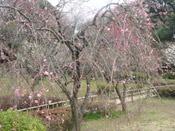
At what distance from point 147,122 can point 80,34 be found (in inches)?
172

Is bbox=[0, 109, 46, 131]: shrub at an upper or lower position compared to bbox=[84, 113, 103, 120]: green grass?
upper

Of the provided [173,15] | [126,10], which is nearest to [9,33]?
[126,10]

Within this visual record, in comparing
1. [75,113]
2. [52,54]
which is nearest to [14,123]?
[52,54]

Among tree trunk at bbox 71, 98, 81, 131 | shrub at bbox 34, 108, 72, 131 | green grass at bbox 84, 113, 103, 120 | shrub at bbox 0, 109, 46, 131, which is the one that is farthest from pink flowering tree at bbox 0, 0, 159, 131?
green grass at bbox 84, 113, 103, 120

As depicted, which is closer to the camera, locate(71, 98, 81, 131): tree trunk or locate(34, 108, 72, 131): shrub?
locate(71, 98, 81, 131): tree trunk

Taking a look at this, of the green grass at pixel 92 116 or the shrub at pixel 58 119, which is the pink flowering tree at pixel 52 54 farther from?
the green grass at pixel 92 116

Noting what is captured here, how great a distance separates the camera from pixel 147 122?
6676 millimetres

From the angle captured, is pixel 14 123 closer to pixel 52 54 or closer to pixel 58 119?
pixel 52 54

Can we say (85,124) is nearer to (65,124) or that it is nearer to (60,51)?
(65,124)

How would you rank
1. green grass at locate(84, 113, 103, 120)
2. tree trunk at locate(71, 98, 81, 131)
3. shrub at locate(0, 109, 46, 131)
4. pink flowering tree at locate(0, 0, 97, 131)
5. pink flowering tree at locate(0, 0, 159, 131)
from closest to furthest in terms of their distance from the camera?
1. pink flowering tree at locate(0, 0, 159, 131)
2. pink flowering tree at locate(0, 0, 97, 131)
3. shrub at locate(0, 109, 46, 131)
4. tree trunk at locate(71, 98, 81, 131)
5. green grass at locate(84, 113, 103, 120)

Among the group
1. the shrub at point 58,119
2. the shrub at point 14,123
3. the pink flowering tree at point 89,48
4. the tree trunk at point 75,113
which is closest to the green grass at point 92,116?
the shrub at point 58,119

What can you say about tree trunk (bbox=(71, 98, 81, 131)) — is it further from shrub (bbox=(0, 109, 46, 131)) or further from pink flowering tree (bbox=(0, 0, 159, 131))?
shrub (bbox=(0, 109, 46, 131))

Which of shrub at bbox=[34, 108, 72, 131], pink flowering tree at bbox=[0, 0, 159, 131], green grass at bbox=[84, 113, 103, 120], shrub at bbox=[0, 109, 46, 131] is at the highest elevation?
pink flowering tree at bbox=[0, 0, 159, 131]

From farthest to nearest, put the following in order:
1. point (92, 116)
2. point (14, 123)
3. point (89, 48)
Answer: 1. point (92, 116)
2. point (14, 123)
3. point (89, 48)
